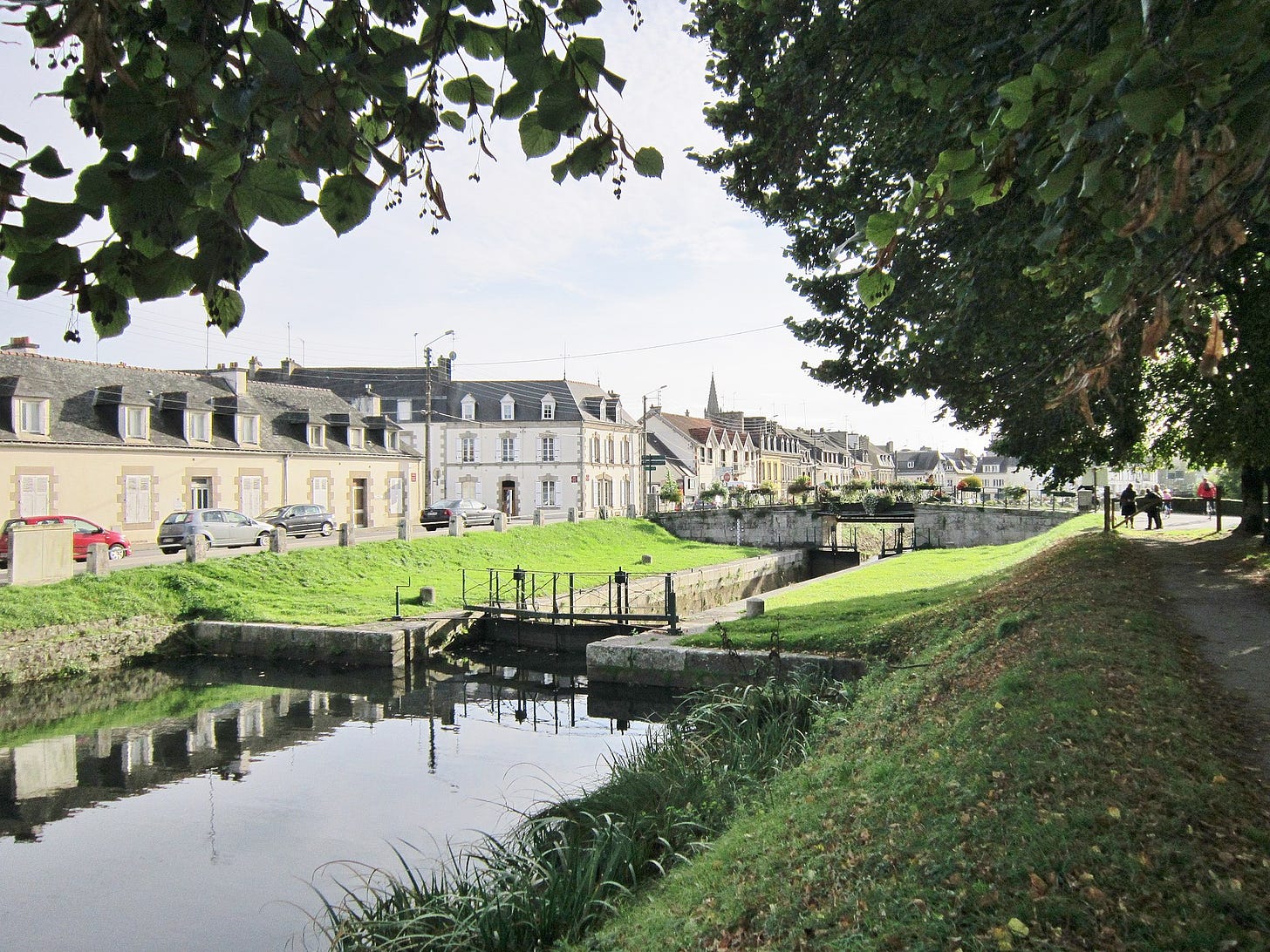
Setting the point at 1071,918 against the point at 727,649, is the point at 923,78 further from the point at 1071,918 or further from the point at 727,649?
the point at 727,649

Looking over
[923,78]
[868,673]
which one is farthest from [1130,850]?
[868,673]

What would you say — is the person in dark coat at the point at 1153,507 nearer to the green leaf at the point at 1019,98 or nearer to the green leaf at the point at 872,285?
the green leaf at the point at 872,285

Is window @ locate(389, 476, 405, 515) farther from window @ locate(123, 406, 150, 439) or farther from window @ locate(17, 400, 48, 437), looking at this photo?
window @ locate(17, 400, 48, 437)

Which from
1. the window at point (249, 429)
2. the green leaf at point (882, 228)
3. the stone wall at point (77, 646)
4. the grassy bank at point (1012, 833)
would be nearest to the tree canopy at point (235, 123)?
the green leaf at point (882, 228)

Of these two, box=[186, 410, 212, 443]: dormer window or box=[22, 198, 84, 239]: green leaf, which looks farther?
box=[186, 410, 212, 443]: dormer window

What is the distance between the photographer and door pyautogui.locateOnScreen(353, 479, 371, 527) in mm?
39344

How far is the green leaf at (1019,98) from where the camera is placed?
282cm

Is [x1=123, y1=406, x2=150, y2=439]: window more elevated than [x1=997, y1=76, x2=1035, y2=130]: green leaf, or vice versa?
[x1=123, y1=406, x2=150, y2=439]: window

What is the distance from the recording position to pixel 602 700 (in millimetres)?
15633

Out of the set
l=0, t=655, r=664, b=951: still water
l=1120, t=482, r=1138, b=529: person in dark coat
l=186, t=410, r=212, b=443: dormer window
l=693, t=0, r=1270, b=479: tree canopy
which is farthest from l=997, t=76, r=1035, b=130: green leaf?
l=186, t=410, r=212, b=443: dormer window

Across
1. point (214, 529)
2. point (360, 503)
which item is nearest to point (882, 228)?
→ point (214, 529)

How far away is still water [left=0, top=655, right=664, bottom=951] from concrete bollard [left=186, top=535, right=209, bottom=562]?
191 inches

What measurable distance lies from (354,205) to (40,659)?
18.8m

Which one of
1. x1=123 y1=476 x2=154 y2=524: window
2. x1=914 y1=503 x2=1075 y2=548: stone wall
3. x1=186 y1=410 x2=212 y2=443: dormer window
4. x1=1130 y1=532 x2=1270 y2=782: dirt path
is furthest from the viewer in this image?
x1=914 y1=503 x2=1075 y2=548: stone wall
